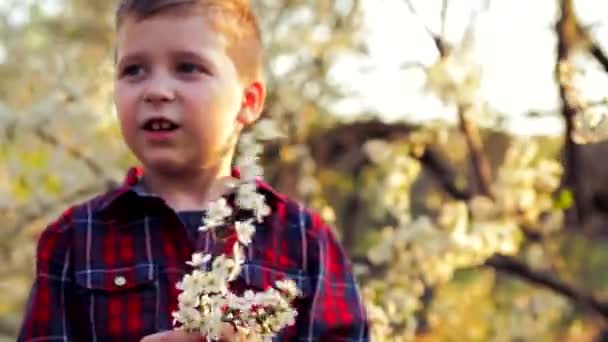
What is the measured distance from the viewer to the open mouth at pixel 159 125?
1.88 metres

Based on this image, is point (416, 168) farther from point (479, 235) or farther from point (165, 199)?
point (165, 199)

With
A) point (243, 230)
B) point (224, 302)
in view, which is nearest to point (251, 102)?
point (243, 230)

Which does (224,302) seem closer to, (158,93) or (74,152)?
(158,93)

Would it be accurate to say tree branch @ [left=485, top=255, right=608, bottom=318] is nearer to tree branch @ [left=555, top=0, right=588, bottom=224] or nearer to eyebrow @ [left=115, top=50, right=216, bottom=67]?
tree branch @ [left=555, top=0, right=588, bottom=224]

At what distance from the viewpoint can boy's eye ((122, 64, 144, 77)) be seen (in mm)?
1923

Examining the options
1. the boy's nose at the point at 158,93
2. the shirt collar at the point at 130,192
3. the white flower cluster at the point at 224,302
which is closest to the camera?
the white flower cluster at the point at 224,302

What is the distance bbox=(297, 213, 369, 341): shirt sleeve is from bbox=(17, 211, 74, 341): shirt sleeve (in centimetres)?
35

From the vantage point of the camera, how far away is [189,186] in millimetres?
1998

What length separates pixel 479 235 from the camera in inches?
160

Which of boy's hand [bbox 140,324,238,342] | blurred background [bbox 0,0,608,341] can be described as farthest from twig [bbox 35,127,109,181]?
boy's hand [bbox 140,324,238,342]

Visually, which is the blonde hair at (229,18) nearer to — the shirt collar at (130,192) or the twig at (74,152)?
the shirt collar at (130,192)

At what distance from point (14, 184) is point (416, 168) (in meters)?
1.33

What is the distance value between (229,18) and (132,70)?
0.17 meters

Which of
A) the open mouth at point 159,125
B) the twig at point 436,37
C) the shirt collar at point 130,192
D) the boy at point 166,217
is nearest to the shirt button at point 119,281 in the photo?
the boy at point 166,217
